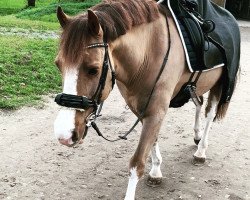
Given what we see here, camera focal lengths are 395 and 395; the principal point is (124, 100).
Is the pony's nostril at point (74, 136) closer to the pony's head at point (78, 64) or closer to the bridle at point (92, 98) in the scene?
the pony's head at point (78, 64)

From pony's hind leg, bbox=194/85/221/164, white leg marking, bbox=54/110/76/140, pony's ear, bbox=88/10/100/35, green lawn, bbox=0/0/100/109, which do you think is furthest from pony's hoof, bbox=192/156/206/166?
green lawn, bbox=0/0/100/109

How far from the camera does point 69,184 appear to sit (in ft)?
11.9

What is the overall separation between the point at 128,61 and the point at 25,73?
4270mm

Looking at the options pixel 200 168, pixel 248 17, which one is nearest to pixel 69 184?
pixel 200 168

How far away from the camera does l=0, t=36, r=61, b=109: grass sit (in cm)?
582

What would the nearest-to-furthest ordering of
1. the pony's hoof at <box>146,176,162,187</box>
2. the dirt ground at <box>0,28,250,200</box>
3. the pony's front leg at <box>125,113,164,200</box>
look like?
the pony's front leg at <box>125,113,164,200</box> < the dirt ground at <box>0,28,250,200</box> < the pony's hoof at <box>146,176,162,187</box>

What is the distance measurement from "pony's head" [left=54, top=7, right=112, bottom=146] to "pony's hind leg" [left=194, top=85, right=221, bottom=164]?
2112mm

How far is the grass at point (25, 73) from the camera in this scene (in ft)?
19.1

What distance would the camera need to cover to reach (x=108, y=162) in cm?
414

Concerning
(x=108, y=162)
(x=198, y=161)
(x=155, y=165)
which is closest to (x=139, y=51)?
(x=155, y=165)

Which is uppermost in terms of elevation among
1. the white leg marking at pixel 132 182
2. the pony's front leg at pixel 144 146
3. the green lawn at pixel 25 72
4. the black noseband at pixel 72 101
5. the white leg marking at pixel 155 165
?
the black noseband at pixel 72 101

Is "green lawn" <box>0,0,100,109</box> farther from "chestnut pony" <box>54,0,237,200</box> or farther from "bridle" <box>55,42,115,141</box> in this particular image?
"bridle" <box>55,42,115,141</box>

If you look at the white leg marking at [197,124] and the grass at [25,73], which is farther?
the grass at [25,73]

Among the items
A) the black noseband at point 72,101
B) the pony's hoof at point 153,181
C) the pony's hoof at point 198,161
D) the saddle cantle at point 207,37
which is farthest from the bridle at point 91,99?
the pony's hoof at point 198,161
